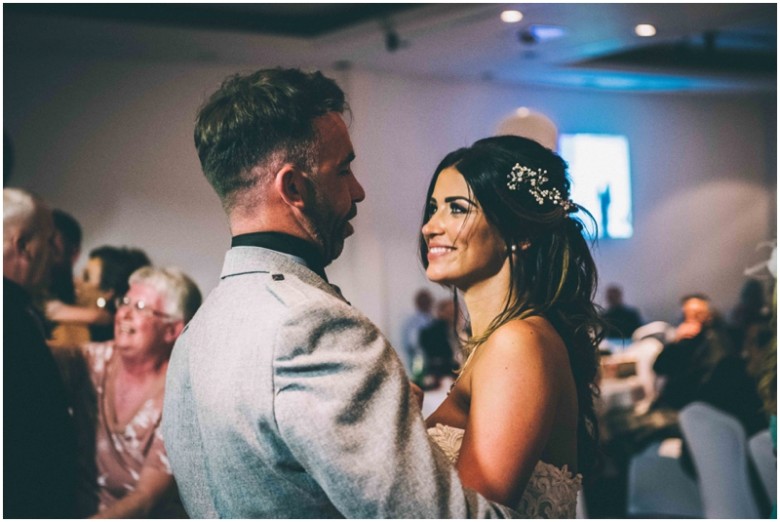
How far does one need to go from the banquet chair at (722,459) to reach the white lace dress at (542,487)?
3.15 metres

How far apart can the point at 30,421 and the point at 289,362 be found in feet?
4.47

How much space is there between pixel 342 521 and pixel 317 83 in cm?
66

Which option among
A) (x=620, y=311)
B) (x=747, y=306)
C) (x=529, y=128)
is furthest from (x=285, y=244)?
(x=620, y=311)

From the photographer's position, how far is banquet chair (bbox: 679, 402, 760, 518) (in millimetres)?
4523

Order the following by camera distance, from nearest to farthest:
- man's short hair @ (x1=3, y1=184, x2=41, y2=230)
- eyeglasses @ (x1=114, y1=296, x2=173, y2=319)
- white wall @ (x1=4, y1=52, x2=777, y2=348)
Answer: man's short hair @ (x1=3, y1=184, x2=41, y2=230) < eyeglasses @ (x1=114, y1=296, x2=173, y2=319) < white wall @ (x1=4, y1=52, x2=777, y2=348)

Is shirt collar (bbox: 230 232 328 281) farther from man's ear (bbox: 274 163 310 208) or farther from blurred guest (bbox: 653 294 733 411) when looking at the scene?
blurred guest (bbox: 653 294 733 411)

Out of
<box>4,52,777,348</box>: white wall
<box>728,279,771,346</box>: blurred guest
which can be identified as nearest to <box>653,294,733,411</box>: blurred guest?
<box>728,279,771,346</box>: blurred guest

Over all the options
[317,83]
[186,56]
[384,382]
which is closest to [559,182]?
[317,83]

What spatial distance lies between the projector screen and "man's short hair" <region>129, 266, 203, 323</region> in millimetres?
8134

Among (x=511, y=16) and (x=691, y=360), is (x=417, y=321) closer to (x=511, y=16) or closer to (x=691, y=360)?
(x=511, y=16)

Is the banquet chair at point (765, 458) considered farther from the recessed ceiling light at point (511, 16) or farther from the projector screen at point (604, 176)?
the projector screen at point (604, 176)

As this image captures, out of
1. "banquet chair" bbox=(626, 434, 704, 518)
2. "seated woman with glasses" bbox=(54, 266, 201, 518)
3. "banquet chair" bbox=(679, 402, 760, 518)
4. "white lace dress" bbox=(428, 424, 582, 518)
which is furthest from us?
"banquet chair" bbox=(626, 434, 704, 518)

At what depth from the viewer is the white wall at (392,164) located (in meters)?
8.31

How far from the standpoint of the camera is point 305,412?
3.99ft
